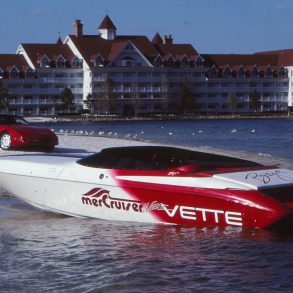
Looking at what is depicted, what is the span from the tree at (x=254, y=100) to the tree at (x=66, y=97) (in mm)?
32300

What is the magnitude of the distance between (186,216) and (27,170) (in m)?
3.44

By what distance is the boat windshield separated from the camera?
12477mm

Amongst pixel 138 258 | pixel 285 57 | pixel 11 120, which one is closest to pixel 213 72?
pixel 285 57

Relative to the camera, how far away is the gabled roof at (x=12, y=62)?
390ft

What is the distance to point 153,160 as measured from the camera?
12.6m

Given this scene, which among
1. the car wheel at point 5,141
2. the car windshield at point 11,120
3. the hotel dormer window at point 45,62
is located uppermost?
the hotel dormer window at point 45,62

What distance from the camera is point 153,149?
1289cm

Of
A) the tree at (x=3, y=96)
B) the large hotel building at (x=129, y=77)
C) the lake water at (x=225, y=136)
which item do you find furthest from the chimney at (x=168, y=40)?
the lake water at (x=225, y=136)

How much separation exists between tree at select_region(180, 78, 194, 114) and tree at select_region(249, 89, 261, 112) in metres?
11.6

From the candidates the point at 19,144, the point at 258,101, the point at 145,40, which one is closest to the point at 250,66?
the point at 258,101

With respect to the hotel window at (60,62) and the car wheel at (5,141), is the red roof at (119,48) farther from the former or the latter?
the car wheel at (5,141)

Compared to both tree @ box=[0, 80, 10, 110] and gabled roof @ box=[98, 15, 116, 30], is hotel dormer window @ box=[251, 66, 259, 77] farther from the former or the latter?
tree @ box=[0, 80, 10, 110]

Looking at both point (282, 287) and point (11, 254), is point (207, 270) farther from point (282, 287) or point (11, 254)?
point (11, 254)

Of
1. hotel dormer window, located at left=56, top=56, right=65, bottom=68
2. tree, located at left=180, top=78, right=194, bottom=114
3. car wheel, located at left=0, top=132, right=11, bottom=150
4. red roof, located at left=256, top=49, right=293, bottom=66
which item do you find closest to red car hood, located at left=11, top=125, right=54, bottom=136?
car wheel, located at left=0, top=132, right=11, bottom=150
